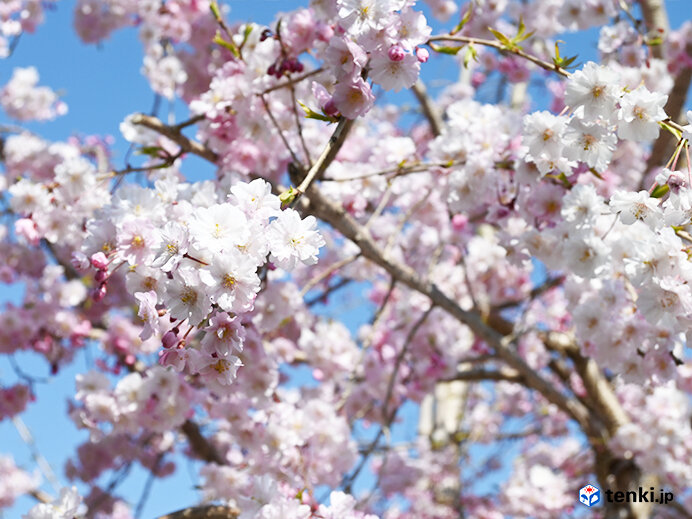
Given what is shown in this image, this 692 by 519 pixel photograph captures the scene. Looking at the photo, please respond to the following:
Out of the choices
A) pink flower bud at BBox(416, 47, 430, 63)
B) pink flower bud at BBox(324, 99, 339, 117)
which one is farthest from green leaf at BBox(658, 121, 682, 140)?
pink flower bud at BBox(324, 99, 339, 117)

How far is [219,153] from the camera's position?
2596 mm

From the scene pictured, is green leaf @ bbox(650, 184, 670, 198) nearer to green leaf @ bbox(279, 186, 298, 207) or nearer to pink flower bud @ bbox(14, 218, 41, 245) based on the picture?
green leaf @ bbox(279, 186, 298, 207)

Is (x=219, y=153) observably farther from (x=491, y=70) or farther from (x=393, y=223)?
(x=491, y=70)

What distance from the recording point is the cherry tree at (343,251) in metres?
1.47

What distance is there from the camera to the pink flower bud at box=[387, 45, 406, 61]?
154 centimetres

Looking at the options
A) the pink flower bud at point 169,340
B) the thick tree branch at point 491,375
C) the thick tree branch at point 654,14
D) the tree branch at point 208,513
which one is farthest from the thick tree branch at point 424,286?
the thick tree branch at point 654,14

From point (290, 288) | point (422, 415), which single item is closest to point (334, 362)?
point (290, 288)

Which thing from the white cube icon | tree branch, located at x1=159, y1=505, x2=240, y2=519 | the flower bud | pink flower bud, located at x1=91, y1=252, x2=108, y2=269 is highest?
the white cube icon

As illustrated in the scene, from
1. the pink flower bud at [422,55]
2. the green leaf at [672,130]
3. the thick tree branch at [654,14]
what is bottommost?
the green leaf at [672,130]

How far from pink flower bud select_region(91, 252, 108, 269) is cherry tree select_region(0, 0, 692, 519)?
0.03 metres

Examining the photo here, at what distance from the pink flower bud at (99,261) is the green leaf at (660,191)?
138 centimetres

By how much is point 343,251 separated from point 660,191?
124 inches

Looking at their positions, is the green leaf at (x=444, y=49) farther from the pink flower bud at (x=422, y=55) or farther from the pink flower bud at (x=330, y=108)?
the pink flower bud at (x=330, y=108)

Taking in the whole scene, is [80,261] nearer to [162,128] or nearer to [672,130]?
[162,128]
